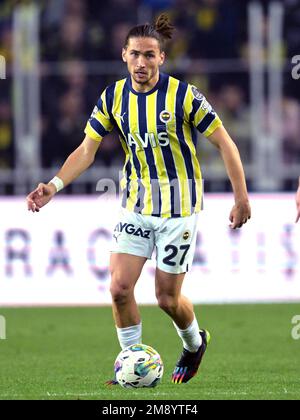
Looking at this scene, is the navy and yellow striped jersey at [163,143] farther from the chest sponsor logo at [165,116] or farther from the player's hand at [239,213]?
the player's hand at [239,213]

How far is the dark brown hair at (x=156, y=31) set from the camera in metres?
7.44

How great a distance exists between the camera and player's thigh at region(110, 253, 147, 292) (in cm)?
732

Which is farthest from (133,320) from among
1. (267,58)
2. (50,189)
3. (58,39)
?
(58,39)

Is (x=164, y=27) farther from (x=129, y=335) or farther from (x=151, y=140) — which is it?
(x=129, y=335)

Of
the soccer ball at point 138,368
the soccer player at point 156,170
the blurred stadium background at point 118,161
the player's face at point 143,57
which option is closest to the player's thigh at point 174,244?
the soccer player at point 156,170

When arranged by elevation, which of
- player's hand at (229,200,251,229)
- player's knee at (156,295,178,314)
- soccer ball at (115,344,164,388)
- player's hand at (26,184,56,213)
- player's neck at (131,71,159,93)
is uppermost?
player's neck at (131,71,159,93)

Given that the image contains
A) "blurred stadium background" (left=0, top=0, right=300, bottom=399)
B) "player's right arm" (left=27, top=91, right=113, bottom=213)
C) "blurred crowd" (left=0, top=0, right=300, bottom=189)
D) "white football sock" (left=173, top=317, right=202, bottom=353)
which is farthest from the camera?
"blurred crowd" (left=0, top=0, right=300, bottom=189)

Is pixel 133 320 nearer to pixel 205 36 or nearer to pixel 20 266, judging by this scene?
pixel 20 266

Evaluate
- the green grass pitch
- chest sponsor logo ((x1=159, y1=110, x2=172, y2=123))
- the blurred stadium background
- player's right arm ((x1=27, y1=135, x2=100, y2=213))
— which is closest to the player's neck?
chest sponsor logo ((x1=159, y1=110, x2=172, y2=123))

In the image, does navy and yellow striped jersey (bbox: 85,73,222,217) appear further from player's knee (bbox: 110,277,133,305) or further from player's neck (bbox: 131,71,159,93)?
player's knee (bbox: 110,277,133,305)

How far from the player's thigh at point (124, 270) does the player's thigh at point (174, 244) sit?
0.47 feet

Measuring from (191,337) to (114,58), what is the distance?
872cm

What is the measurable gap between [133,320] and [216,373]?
1086 mm

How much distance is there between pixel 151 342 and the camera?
10555 millimetres
